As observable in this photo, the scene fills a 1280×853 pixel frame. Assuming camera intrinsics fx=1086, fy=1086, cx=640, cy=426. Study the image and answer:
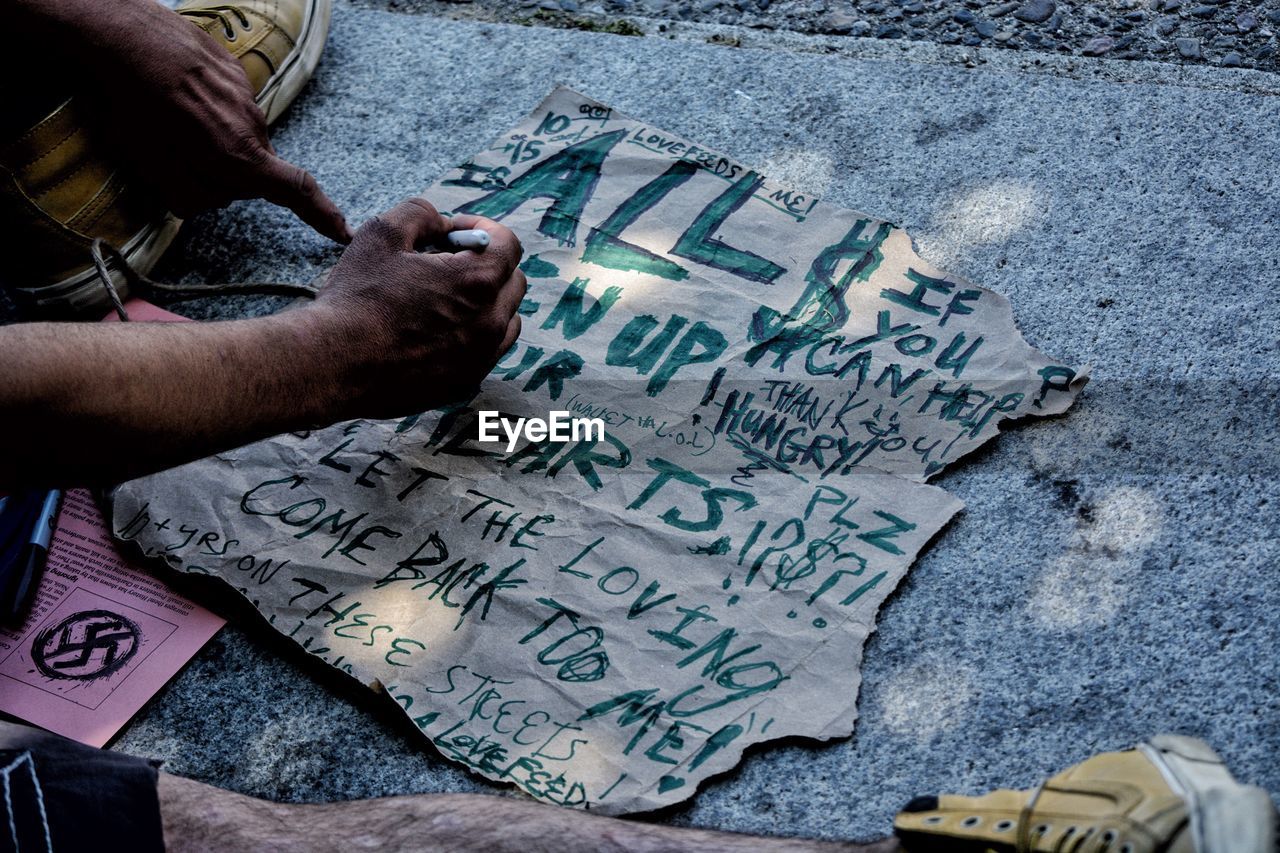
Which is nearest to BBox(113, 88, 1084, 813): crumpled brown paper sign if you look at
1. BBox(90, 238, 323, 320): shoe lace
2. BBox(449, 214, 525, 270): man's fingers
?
Answer: BBox(449, 214, 525, 270): man's fingers

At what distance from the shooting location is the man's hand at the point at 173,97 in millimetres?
1186

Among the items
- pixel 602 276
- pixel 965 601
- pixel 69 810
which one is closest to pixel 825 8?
pixel 602 276

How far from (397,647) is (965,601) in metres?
0.53

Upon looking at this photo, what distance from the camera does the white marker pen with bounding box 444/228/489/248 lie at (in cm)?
107

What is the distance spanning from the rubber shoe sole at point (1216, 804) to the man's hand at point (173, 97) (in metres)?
1.03

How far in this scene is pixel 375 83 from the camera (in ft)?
5.40

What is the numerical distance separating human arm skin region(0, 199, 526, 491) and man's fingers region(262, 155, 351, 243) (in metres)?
0.23

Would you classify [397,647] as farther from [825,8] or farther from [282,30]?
[825,8]

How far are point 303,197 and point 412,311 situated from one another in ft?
1.07

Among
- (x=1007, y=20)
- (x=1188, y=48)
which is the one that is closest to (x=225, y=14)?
(x=1007, y=20)

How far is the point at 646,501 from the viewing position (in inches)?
42.9

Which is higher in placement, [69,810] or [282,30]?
[282,30]

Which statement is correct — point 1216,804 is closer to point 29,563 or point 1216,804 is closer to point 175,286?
point 29,563

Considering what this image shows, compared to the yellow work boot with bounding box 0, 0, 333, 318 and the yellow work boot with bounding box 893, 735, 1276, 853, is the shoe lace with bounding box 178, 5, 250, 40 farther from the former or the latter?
the yellow work boot with bounding box 893, 735, 1276, 853
